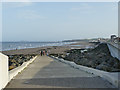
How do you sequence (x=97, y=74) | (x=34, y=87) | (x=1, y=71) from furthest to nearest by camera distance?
(x=97, y=74) < (x=34, y=87) < (x=1, y=71)

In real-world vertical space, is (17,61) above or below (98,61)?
below

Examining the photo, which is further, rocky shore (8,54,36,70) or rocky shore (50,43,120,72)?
rocky shore (8,54,36,70)

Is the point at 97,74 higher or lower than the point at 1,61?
lower

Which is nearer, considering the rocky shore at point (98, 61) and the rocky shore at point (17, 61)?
the rocky shore at point (98, 61)

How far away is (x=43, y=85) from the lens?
6430 millimetres

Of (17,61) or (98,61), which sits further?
(17,61)

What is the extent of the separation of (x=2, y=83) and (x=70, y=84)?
7.39ft

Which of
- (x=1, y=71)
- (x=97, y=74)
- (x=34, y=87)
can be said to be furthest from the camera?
(x=97, y=74)

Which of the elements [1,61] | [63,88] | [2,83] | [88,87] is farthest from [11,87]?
[88,87]

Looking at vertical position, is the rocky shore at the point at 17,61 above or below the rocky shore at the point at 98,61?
below

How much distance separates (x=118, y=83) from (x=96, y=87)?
2.30 feet

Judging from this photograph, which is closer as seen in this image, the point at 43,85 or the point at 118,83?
the point at 118,83

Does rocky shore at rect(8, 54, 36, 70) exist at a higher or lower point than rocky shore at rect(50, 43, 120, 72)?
lower

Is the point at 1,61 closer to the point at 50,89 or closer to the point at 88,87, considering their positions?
the point at 50,89
